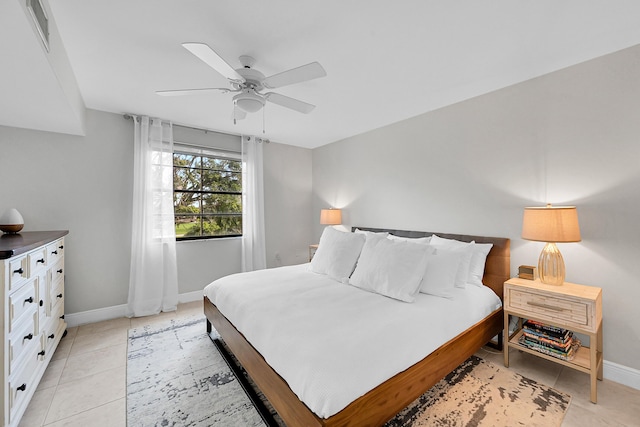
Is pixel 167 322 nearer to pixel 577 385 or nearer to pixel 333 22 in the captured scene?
pixel 333 22

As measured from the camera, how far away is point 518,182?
251 centimetres

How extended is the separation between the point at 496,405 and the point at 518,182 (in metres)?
1.89

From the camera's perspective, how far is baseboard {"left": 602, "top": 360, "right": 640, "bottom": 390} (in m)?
1.96

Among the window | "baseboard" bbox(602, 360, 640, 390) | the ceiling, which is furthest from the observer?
the window

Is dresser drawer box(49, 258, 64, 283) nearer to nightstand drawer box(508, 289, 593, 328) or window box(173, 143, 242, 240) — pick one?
window box(173, 143, 242, 240)

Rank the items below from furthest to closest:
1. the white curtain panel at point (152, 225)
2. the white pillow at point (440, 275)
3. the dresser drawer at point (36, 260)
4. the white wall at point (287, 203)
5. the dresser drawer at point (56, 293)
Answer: the white wall at point (287, 203), the white curtain panel at point (152, 225), the dresser drawer at point (56, 293), the white pillow at point (440, 275), the dresser drawer at point (36, 260)

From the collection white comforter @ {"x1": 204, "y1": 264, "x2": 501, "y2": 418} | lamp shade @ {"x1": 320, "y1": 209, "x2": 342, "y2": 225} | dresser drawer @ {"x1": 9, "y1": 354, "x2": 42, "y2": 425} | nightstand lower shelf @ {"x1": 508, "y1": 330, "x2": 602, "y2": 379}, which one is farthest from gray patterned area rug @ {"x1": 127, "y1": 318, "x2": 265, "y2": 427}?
lamp shade @ {"x1": 320, "y1": 209, "x2": 342, "y2": 225}

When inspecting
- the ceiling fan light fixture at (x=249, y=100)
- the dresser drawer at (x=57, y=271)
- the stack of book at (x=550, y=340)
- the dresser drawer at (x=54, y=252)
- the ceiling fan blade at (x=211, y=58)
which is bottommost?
the stack of book at (x=550, y=340)

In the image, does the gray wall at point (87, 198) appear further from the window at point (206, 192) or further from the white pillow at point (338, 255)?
the white pillow at point (338, 255)

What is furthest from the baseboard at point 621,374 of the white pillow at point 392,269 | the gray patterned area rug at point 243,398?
the white pillow at point 392,269

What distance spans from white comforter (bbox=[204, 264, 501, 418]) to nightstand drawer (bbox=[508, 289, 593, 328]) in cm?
24

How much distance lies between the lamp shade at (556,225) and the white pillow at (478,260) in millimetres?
547

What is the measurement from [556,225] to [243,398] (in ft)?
8.63

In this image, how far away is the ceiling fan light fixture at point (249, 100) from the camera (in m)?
2.16
